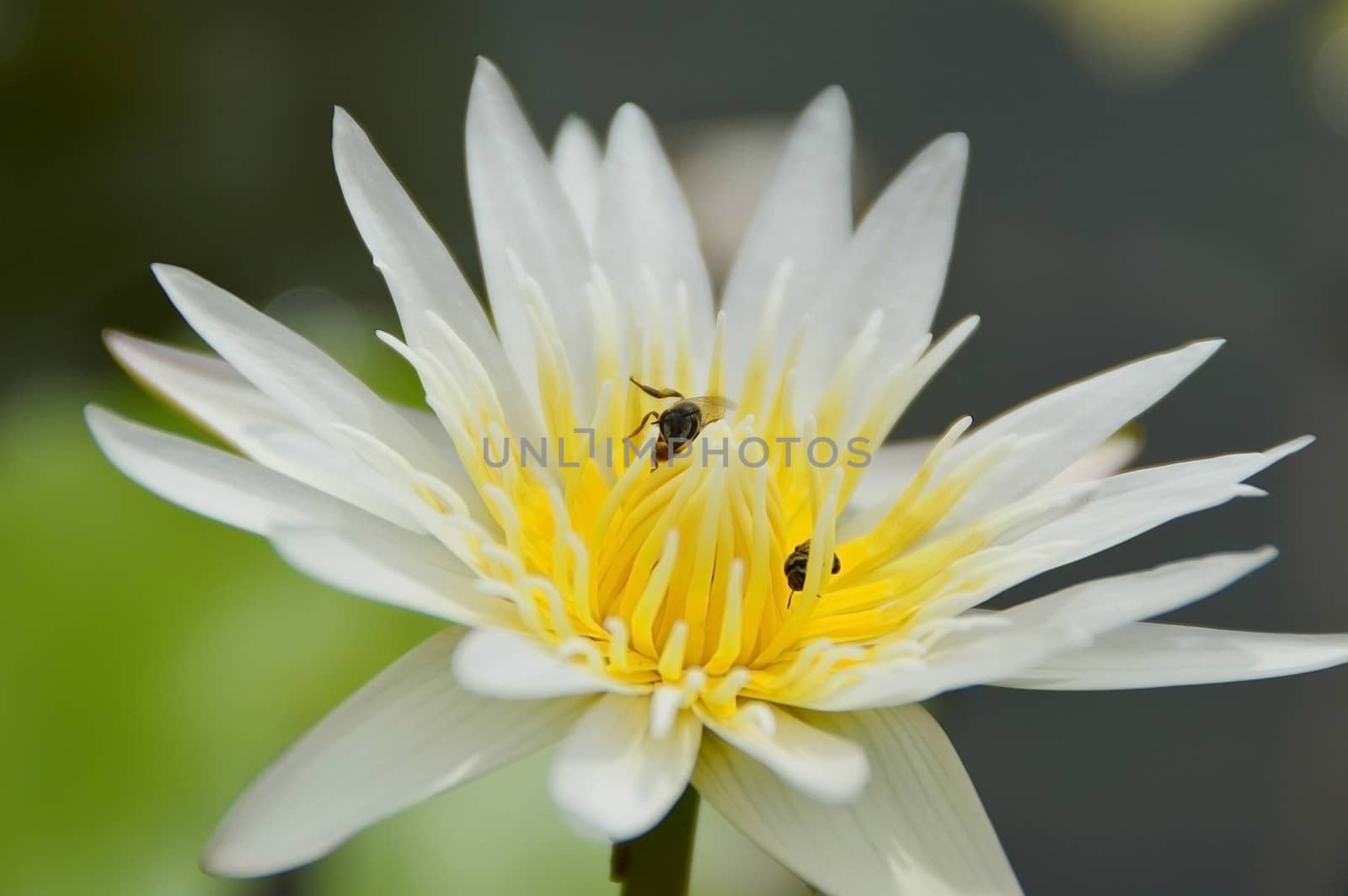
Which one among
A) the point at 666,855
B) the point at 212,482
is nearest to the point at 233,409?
the point at 212,482

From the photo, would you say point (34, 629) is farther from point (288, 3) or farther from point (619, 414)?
point (288, 3)

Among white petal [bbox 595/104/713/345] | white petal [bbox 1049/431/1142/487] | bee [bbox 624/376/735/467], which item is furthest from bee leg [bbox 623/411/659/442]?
white petal [bbox 1049/431/1142/487]

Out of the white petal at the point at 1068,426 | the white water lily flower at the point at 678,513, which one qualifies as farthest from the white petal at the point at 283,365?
the white petal at the point at 1068,426

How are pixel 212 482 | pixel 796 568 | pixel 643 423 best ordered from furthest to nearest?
1. pixel 643 423
2. pixel 796 568
3. pixel 212 482

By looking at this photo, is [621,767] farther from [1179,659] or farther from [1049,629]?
[1179,659]

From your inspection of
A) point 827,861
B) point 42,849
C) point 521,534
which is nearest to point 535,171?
point 521,534

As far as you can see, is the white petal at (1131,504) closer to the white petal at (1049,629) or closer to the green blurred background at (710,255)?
the white petal at (1049,629)
